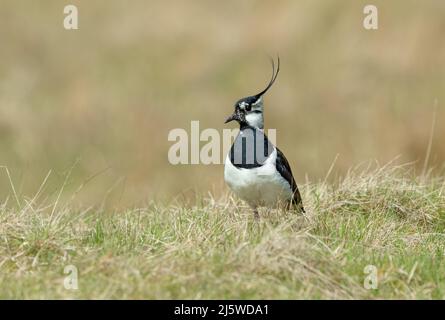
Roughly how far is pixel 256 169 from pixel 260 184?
0.34 ft

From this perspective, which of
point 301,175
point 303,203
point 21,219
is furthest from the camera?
point 301,175

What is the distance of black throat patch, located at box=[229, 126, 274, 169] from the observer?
21.8 ft

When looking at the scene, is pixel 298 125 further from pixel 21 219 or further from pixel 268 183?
pixel 21 219

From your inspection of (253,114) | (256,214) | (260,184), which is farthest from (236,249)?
(253,114)

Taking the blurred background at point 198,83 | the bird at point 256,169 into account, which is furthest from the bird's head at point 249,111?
the blurred background at point 198,83

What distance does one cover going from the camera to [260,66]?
539 inches

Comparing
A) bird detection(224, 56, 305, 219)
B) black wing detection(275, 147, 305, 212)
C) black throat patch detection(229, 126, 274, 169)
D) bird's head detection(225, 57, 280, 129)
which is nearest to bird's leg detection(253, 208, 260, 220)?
bird detection(224, 56, 305, 219)

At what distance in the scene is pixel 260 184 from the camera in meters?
6.57

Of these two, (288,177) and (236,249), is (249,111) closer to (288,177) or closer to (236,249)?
(288,177)

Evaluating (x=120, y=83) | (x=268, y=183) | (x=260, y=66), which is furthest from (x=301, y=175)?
(x=268, y=183)

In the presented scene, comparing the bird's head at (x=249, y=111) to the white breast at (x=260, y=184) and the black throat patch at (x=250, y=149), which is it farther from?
the white breast at (x=260, y=184)

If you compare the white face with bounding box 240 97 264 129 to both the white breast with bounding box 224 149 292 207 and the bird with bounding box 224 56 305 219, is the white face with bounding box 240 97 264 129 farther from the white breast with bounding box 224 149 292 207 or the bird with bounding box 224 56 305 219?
the white breast with bounding box 224 149 292 207
